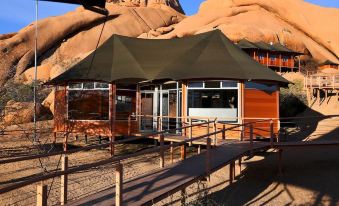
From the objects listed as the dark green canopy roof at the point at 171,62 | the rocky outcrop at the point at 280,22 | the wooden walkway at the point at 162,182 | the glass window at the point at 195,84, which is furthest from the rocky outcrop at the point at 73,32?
the wooden walkway at the point at 162,182

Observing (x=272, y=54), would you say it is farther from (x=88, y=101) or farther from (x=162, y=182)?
(x=162, y=182)

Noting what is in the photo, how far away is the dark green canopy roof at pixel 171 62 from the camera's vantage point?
17.9 m

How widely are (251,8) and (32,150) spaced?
51521mm

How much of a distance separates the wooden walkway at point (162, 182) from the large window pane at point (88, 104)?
9287 mm

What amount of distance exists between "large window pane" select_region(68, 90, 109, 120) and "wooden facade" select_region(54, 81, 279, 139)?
307 mm

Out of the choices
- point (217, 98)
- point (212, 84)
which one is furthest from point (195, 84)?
point (217, 98)

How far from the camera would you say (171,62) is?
2011 centimetres

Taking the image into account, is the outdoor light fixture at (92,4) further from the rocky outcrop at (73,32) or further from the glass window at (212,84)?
the rocky outcrop at (73,32)

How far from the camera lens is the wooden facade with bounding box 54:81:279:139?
699 inches

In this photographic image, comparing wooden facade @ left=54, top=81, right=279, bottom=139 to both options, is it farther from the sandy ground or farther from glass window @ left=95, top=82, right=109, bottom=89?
the sandy ground

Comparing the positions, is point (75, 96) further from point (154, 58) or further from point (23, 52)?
point (23, 52)

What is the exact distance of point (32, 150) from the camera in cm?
2034

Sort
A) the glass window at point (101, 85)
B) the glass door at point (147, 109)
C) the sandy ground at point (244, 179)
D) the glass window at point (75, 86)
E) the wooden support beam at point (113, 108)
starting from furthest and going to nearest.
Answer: the glass door at point (147, 109), the glass window at point (75, 86), the glass window at point (101, 85), the wooden support beam at point (113, 108), the sandy ground at point (244, 179)

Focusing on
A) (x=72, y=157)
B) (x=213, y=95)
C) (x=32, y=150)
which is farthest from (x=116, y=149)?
(x=213, y=95)
